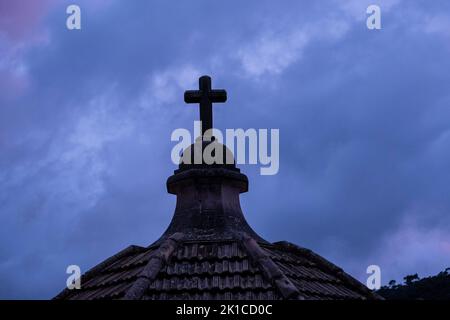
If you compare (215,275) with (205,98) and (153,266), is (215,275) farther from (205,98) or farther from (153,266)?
(205,98)

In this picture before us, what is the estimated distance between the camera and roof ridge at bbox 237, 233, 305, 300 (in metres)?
7.76

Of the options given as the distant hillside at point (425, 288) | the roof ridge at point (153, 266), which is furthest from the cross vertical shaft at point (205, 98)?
the distant hillside at point (425, 288)

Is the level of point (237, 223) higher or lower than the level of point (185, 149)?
lower

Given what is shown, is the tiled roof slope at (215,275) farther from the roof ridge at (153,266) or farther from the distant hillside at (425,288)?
the distant hillside at (425,288)

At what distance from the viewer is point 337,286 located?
30.9 feet

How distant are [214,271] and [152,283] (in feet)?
2.44

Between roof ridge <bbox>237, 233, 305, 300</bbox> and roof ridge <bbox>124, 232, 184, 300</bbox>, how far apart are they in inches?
33.5

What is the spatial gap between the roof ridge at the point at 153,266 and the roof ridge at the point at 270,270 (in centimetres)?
85

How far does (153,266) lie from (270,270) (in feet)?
4.39

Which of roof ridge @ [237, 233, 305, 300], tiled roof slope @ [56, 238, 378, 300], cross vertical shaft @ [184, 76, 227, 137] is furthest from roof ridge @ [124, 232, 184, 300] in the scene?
cross vertical shaft @ [184, 76, 227, 137]
